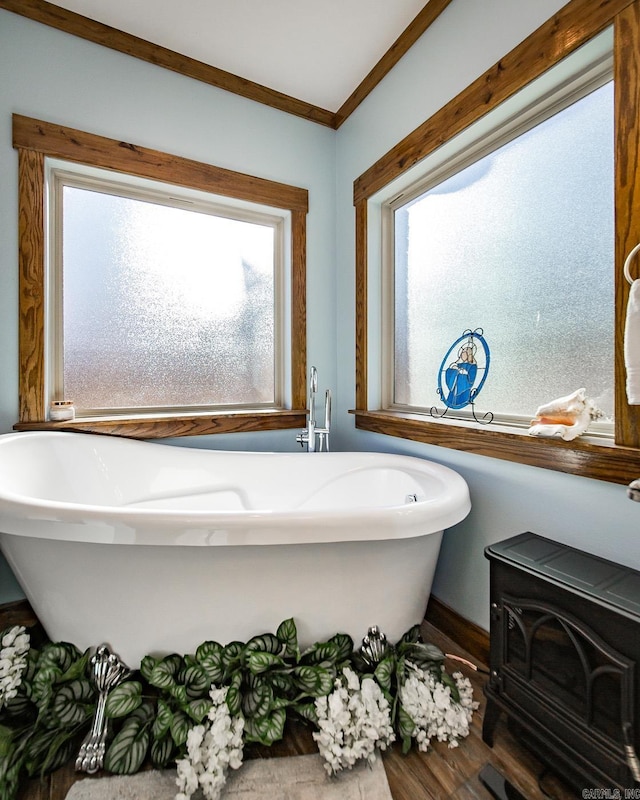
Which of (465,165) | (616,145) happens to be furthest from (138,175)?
(616,145)

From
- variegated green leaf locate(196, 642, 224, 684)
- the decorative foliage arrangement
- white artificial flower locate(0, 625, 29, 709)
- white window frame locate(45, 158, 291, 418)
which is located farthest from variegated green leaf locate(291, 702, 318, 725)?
white window frame locate(45, 158, 291, 418)

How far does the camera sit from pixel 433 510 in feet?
3.76

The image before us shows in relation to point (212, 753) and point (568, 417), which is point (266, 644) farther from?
point (568, 417)

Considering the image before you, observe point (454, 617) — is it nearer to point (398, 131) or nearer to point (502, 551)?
point (502, 551)

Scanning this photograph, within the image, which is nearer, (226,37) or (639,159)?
(639,159)

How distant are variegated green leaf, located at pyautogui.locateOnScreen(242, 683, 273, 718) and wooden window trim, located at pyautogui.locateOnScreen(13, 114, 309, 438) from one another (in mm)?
1256

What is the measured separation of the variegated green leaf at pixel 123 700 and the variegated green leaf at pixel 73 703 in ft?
0.25

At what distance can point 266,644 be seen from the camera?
118 centimetres

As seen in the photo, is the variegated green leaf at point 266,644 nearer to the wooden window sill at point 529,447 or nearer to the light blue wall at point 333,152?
the light blue wall at point 333,152

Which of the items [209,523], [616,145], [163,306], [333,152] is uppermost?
[333,152]

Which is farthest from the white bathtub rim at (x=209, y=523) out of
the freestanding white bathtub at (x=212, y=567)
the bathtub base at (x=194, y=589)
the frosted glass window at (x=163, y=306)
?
the frosted glass window at (x=163, y=306)

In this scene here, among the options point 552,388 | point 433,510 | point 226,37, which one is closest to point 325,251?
point 226,37

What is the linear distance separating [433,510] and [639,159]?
1.06 metres

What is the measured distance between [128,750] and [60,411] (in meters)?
1.36
